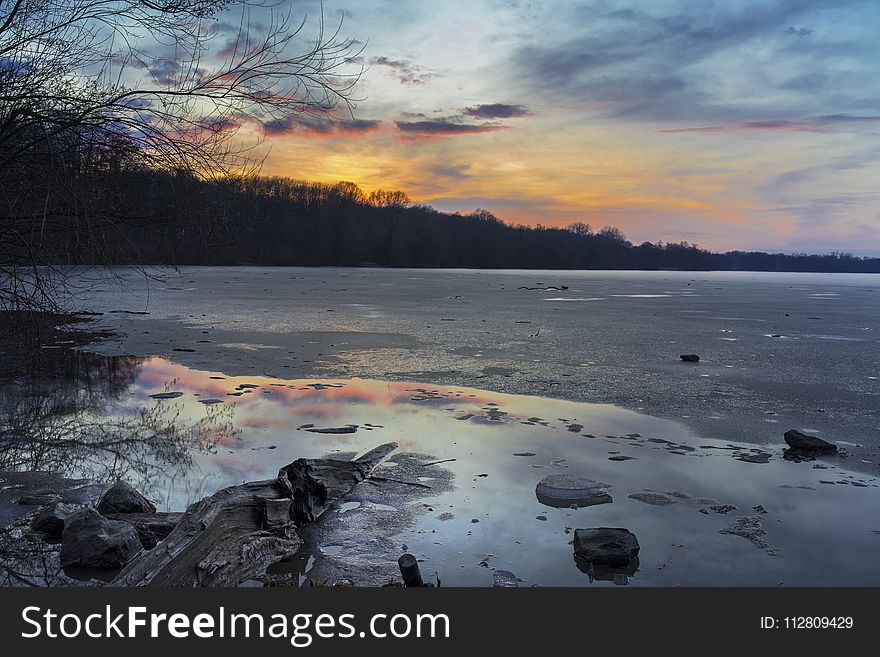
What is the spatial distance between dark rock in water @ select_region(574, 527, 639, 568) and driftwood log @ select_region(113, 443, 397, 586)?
1794 mm

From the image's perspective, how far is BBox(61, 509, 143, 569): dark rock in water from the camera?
3828mm

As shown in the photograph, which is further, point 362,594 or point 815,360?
point 815,360

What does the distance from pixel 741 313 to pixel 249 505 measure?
22.8 metres

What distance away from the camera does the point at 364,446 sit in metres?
6.23

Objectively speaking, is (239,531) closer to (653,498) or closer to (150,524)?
(150,524)

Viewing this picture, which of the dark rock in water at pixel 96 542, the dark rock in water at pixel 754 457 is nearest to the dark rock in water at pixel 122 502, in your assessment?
the dark rock in water at pixel 96 542

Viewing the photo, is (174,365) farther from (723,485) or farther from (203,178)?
(723,485)

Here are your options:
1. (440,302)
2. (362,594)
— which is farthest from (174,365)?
(440,302)

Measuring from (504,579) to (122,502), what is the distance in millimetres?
2702

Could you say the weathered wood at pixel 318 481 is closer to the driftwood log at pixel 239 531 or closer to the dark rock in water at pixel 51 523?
the driftwood log at pixel 239 531

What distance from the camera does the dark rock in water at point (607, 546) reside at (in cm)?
386

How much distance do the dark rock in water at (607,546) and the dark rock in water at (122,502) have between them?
2946 millimetres

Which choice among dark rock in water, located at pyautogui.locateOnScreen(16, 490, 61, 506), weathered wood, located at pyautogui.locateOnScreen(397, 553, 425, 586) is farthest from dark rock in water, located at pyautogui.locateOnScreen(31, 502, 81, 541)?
weathered wood, located at pyautogui.locateOnScreen(397, 553, 425, 586)

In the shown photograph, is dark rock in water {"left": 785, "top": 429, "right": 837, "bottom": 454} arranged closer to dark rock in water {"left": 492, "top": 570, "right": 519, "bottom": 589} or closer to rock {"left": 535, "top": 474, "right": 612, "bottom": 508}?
rock {"left": 535, "top": 474, "right": 612, "bottom": 508}
